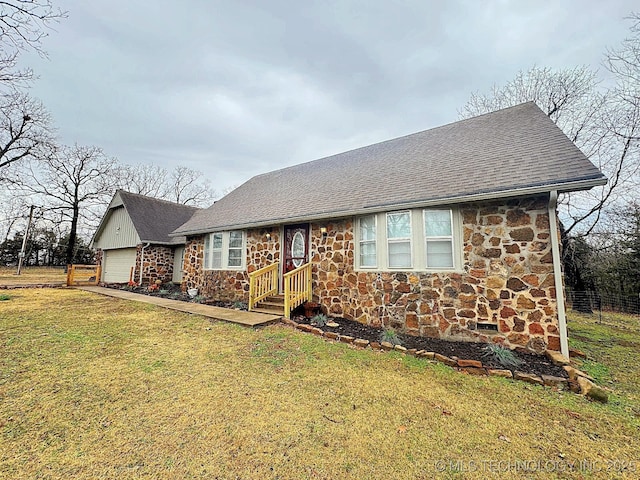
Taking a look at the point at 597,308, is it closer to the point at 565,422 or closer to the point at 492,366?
the point at 492,366

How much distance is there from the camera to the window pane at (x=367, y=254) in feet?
22.6

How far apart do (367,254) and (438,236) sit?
1781 mm

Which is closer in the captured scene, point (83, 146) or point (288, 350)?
point (288, 350)

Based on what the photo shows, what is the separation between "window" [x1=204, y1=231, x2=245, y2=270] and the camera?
1014 centimetres

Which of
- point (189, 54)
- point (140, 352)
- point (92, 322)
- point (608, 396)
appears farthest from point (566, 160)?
point (189, 54)

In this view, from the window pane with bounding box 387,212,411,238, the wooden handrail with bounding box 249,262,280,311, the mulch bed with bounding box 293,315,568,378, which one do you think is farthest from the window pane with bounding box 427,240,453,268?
the wooden handrail with bounding box 249,262,280,311

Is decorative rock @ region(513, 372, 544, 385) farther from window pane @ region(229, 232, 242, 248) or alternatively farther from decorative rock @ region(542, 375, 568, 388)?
window pane @ region(229, 232, 242, 248)

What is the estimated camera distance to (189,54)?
9781 millimetres

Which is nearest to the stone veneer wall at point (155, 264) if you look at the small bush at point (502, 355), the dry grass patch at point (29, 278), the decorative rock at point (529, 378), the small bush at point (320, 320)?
the dry grass patch at point (29, 278)

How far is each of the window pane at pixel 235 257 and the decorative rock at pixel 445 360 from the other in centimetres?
733

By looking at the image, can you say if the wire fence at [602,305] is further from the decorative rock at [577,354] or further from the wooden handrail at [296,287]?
the wooden handrail at [296,287]

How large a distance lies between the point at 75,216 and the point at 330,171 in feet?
88.3

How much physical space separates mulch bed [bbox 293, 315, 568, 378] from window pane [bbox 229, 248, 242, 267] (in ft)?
14.4

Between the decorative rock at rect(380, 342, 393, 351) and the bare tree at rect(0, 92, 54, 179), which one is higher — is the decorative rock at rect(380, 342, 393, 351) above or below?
below
